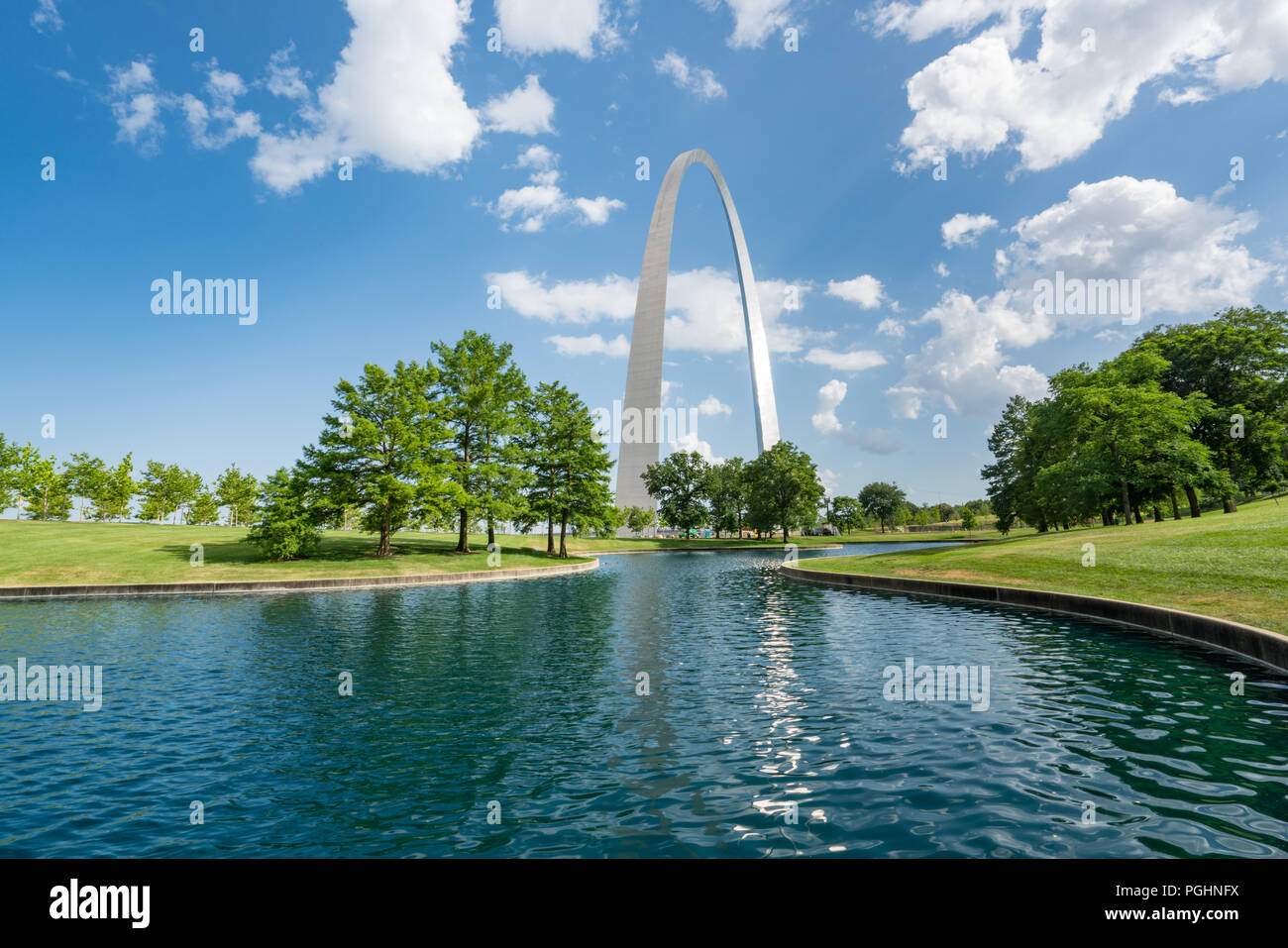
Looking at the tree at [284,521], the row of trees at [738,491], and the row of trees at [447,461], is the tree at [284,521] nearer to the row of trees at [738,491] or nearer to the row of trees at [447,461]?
the row of trees at [447,461]

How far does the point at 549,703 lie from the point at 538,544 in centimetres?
5218

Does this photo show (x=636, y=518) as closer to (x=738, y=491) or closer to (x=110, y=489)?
(x=738, y=491)

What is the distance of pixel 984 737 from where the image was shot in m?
8.41

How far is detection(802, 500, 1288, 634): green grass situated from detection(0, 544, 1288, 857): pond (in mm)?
2766

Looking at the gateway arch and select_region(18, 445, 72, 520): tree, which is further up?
the gateway arch

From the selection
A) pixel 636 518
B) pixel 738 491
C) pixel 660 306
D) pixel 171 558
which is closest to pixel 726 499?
pixel 738 491

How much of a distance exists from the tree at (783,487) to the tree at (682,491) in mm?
12760

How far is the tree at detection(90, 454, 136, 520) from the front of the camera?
69.2 meters

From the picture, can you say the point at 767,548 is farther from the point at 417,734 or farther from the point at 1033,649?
the point at 417,734

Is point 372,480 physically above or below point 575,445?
below

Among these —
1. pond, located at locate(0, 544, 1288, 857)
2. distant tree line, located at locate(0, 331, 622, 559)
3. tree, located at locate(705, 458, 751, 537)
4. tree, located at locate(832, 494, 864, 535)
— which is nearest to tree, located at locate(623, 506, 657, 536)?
tree, located at locate(705, 458, 751, 537)

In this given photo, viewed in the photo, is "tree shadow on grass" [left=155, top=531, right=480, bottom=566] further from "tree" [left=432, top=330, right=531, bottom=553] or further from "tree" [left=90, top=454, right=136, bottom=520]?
"tree" [left=90, top=454, right=136, bottom=520]

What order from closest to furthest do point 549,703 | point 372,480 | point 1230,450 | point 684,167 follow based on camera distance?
point 549,703
point 372,480
point 1230,450
point 684,167
